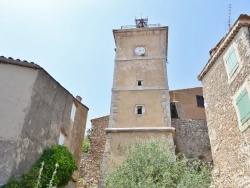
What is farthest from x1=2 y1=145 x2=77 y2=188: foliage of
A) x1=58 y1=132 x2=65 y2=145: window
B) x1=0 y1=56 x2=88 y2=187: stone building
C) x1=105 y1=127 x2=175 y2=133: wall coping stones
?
x1=105 y1=127 x2=175 y2=133: wall coping stones

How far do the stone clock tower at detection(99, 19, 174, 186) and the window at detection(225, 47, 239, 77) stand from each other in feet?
17.4

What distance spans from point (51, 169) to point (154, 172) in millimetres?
4170

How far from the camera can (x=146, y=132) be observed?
44.6ft

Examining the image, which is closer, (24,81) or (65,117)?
(24,81)

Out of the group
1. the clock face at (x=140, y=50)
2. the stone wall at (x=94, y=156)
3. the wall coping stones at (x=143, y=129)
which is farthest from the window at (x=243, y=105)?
the clock face at (x=140, y=50)

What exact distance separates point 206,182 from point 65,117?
7.54 meters

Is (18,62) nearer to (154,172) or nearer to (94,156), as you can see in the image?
(154,172)

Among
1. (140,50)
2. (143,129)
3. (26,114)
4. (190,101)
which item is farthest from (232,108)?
(190,101)

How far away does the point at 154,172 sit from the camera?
9008mm

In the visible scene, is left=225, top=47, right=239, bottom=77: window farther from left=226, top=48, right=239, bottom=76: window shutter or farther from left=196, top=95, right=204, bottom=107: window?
left=196, top=95, right=204, bottom=107: window

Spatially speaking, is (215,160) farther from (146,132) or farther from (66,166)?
(66,166)

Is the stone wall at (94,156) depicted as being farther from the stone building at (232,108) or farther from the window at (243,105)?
the window at (243,105)

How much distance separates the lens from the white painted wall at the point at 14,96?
951 cm

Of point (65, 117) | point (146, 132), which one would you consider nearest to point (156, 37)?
point (146, 132)
